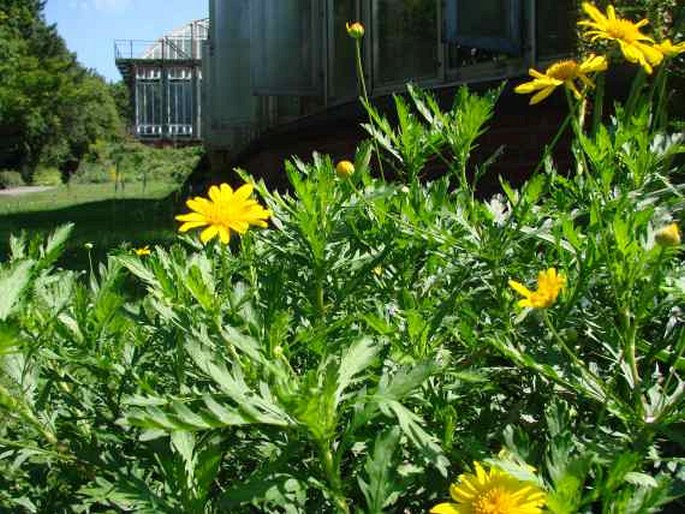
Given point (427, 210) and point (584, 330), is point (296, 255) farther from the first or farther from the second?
point (584, 330)

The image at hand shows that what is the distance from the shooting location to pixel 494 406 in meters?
1.06

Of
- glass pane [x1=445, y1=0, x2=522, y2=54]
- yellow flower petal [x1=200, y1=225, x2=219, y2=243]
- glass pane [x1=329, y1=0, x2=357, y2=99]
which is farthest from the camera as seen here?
glass pane [x1=329, y1=0, x2=357, y2=99]

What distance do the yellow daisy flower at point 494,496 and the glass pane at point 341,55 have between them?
6.52m

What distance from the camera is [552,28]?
5.04 metres

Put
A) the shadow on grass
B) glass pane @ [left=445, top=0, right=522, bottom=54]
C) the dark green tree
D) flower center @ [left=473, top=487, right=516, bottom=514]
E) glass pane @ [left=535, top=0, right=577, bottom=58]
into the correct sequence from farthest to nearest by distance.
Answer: the dark green tree
the shadow on grass
glass pane @ [left=445, top=0, right=522, bottom=54]
glass pane @ [left=535, top=0, right=577, bottom=58]
flower center @ [left=473, top=487, right=516, bottom=514]

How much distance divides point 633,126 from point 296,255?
0.53 m

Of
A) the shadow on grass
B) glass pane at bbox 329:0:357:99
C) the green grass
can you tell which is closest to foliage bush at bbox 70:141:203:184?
the green grass

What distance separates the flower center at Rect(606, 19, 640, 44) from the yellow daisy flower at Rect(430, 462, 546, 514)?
2.15 ft

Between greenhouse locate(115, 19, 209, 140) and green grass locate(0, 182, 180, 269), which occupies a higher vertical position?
greenhouse locate(115, 19, 209, 140)

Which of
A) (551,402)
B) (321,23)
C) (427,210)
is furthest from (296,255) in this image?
(321,23)

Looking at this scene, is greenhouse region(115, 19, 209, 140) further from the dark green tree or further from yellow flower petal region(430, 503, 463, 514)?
yellow flower petal region(430, 503, 463, 514)

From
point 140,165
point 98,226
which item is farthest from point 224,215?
point 140,165

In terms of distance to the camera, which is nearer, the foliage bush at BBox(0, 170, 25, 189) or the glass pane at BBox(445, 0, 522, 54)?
the glass pane at BBox(445, 0, 522, 54)

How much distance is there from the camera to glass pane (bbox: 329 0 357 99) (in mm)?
7180
